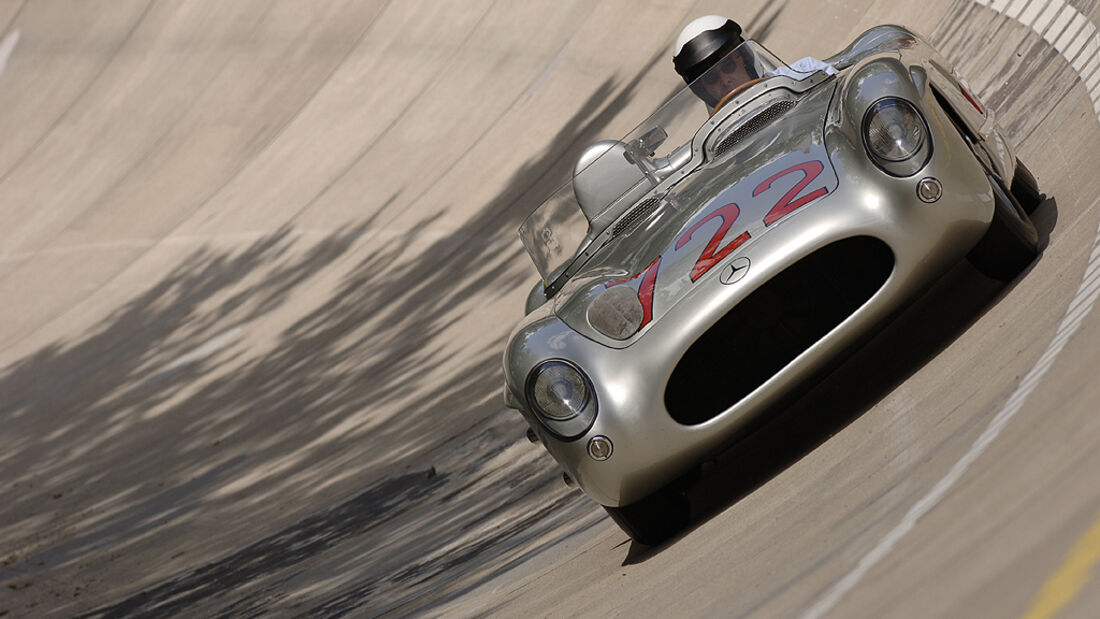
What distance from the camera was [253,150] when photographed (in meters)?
14.9

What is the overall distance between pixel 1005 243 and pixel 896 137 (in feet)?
2.31

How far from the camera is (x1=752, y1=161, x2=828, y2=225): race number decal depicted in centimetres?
449

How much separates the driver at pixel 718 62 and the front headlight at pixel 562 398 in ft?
6.04

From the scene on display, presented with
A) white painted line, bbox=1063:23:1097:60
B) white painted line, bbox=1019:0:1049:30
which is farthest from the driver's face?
white painted line, bbox=1019:0:1049:30

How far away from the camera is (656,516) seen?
194 inches

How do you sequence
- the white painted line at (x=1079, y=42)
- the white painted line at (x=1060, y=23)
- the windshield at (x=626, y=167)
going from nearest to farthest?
the windshield at (x=626, y=167) < the white painted line at (x=1079, y=42) < the white painted line at (x=1060, y=23)

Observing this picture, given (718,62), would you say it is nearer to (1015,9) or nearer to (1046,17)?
(1046,17)

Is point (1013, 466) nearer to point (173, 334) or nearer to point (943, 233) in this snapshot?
point (943, 233)

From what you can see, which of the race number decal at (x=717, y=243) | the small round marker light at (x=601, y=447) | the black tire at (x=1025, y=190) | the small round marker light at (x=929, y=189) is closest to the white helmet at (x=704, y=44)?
the black tire at (x=1025, y=190)

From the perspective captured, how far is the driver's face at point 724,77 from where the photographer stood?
19.5 feet

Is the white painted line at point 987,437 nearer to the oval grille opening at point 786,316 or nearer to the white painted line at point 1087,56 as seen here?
the oval grille opening at point 786,316

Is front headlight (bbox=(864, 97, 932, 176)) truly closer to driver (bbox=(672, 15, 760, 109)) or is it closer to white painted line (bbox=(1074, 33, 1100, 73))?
driver (bbox=(672, 15, 760, 109))

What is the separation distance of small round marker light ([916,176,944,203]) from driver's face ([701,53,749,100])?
1.68 meters

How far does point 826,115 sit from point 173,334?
8.54 metres
